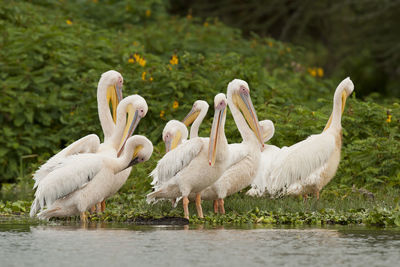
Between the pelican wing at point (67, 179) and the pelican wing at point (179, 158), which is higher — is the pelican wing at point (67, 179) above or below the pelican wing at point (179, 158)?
below

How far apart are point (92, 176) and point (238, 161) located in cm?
160

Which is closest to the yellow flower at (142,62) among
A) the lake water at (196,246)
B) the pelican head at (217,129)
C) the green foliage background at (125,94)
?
the green foliage background at (125,94)

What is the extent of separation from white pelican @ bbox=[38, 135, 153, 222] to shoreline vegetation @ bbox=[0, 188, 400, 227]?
27 centimetres

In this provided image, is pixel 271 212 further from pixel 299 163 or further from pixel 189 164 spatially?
pixel 299 163

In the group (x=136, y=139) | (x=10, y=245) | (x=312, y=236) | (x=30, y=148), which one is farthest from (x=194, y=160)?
(x=30, y=148)

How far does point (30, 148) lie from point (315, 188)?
18.0ft

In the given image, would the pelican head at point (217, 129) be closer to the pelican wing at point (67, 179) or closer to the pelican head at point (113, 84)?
the pelican wing at point (67, 179)

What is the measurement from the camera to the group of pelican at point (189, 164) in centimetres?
876

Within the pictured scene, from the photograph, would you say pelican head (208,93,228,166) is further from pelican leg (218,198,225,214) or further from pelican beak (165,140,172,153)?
pelican beak (165,140,172,153)

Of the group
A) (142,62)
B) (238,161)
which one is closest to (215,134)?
(238,161)

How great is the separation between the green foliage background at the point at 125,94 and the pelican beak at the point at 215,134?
8.85 feet

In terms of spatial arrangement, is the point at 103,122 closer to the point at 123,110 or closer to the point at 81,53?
the point at 123,110

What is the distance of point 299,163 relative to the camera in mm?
10203

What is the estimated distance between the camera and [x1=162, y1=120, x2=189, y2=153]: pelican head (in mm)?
10187
